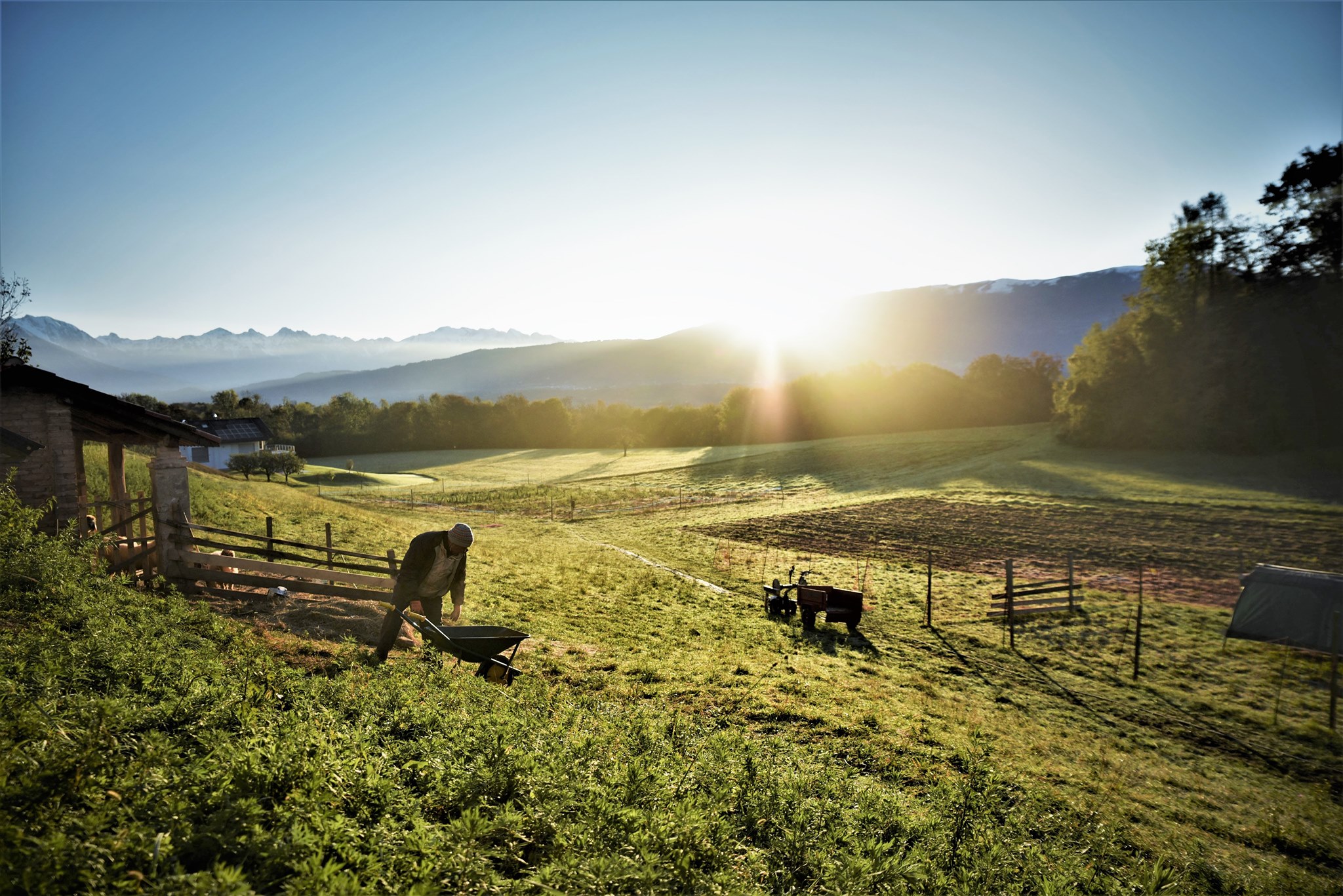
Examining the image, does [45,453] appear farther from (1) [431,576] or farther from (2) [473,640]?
(2) [473,640]

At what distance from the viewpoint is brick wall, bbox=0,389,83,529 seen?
42.0 feet

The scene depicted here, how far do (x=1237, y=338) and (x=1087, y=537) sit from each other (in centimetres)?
3103

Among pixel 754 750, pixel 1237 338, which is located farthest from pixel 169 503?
pixel 1237 338

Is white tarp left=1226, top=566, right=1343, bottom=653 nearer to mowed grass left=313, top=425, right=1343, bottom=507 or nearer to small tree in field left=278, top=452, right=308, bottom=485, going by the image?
mowed grass left=313, top=425, right=1343, bottom=507

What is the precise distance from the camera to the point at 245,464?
184ft

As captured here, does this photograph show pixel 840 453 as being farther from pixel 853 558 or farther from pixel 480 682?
pixel 480 682

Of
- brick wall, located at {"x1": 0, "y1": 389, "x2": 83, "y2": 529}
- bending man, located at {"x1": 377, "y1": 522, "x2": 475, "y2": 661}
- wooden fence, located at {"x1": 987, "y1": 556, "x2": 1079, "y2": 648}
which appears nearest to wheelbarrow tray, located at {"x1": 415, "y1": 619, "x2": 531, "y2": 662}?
bending man, located at {"x1": 377, "y1": 522, "x2": 475, "y2": 661}

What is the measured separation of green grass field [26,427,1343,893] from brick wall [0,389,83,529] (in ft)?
24.6

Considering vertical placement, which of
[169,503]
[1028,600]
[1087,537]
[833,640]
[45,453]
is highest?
[45,453]

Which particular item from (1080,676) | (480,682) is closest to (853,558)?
(1080,676)

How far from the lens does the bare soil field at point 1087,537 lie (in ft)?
80.7

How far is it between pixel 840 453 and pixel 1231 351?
108 ft

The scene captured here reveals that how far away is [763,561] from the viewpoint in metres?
26.5

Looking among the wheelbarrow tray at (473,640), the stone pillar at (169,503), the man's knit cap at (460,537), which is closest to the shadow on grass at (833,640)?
the wheelbarrow tray at (473,640)
